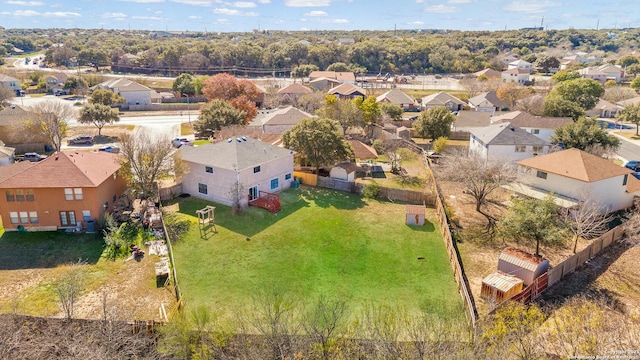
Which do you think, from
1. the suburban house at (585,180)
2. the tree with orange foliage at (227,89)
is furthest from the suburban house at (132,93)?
the suburban house at (585,180)

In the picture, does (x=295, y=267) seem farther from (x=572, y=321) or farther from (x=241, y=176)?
(x=572, y=321)

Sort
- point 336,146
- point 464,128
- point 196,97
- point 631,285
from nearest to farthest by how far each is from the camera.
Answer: point 631,285, point 336,146, point 464,128, point 196,97

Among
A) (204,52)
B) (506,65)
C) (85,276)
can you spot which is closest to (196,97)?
(204,52)

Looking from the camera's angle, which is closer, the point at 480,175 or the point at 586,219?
the point at 586,219

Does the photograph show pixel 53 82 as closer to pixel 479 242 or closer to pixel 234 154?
pixel 234 154

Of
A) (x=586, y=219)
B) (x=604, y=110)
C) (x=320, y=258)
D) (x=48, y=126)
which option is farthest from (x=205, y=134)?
(x=604, y=110)
